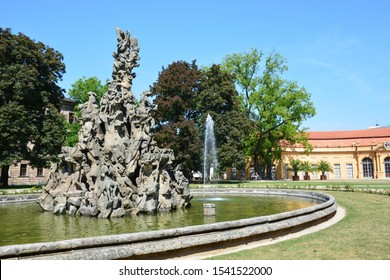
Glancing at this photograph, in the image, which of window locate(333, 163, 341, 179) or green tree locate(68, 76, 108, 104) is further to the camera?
window locate(333, 163, 341, 179)

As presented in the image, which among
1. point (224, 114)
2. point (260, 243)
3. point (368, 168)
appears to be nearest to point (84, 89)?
point (224, 114)

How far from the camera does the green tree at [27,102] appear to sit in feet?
116

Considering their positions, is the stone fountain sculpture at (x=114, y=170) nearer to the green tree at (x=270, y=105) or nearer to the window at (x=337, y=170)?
the green tree at (x=270, y=105)

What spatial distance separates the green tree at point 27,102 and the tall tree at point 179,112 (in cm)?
1239

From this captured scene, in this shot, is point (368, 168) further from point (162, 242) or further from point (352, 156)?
point (162, 242)

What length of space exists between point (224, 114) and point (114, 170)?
32562mm

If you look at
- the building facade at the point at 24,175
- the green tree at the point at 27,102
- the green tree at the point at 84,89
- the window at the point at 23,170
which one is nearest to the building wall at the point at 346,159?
the green tree at the point at 84,89

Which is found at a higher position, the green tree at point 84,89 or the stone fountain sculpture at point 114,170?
the green tree at point 84,89

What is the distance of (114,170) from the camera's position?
15750mm

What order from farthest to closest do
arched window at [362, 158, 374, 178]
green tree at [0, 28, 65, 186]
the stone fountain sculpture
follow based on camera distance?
arched window at [362, 158, 374, 178] < green tree at [0, 28, 65, 186] < the stone fountain sculpture

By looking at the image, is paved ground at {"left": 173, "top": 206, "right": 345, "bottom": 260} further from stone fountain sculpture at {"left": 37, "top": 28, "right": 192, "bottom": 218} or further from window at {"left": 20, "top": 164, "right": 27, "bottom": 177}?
window at {"left": 20, "top": 164, "right": 27, "bottom": 177}

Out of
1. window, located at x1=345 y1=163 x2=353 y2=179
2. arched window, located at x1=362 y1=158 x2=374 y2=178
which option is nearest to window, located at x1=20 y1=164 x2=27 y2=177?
window, located at x1=345 y1=163 x2=353 y2=179

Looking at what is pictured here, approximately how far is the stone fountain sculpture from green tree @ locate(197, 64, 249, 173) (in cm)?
2620

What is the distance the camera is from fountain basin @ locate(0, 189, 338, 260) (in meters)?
6.98
